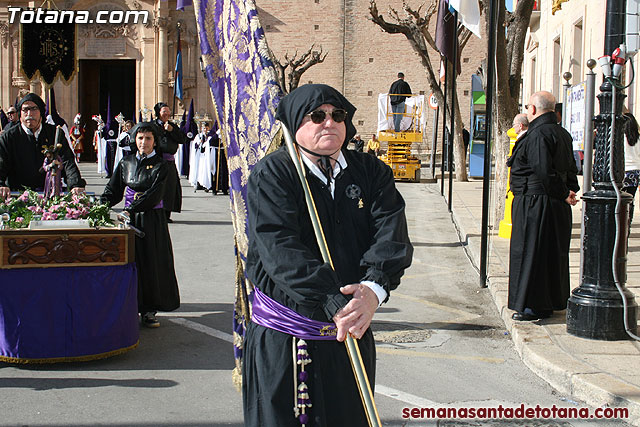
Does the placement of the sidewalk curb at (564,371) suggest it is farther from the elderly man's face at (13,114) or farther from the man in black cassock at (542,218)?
the elderly man's face at (13,114)

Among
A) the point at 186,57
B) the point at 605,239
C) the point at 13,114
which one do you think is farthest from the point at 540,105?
the point at 186,57

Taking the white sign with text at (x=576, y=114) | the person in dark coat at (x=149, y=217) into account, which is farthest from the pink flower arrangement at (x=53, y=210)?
the white sign with text at (x=576, y=114)

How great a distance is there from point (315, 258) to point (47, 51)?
1080cm

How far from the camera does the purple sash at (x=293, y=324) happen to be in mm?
3094

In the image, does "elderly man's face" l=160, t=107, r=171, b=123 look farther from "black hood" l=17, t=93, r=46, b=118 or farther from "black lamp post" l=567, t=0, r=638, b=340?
"black lamp post" l=567, t=0, r=638, b=340

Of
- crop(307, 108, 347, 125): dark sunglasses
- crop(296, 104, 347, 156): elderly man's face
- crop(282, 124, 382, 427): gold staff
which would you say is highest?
crop(307, 108, 347, 125): dark sunglasses

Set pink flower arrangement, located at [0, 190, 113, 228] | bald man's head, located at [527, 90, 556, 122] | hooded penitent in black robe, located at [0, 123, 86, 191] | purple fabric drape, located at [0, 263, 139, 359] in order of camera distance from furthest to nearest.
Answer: hooded penitent in black robe, located at [0, 123, 86, 191], bald man's head, located at [527, 90, 556, 122], pink flower arrangement, located at [0, 190, 113, 228], purple fabric drape, located at [0, 263, 139, 359]

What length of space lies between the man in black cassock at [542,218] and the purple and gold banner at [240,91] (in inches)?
157

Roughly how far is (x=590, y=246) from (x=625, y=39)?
6.14 ft

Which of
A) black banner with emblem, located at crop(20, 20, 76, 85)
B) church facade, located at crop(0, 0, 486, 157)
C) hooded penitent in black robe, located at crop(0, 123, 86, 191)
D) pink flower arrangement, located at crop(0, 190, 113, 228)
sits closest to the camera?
pink flower arrangement, located at crop(0, 190, 113, 228)

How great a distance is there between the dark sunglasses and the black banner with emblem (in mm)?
10069

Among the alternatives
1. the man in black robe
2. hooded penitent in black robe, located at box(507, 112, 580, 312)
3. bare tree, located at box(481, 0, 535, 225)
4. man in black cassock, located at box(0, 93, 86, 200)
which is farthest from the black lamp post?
the man in black robe

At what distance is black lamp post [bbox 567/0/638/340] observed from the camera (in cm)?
642

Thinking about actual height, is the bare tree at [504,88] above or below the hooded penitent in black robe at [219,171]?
above
